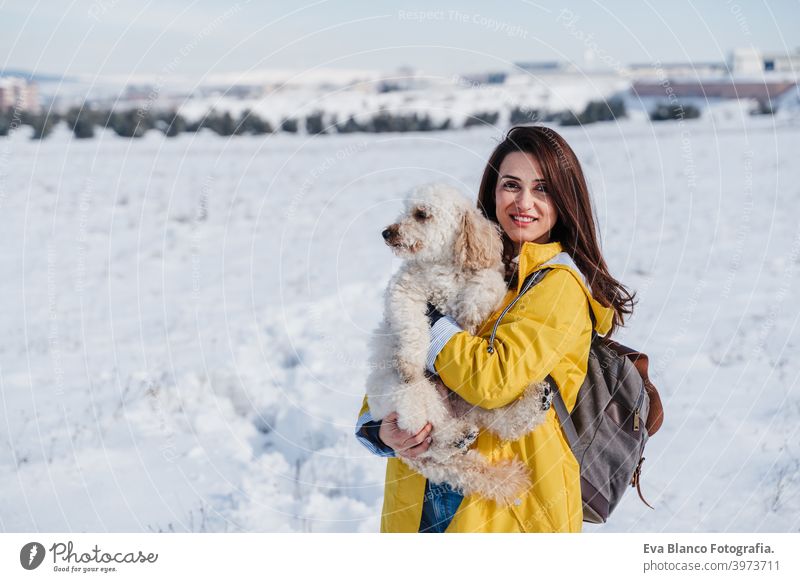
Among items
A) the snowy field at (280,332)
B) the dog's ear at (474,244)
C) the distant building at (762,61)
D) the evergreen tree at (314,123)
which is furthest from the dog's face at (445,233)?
the evergreen tree at (314,123)

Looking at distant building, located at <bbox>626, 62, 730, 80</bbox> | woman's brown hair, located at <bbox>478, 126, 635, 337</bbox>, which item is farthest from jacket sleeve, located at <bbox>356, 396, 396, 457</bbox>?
distant building, located at <bbox>626, 62, 730, 80</bbox>

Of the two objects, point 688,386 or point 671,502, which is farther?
point 688,386

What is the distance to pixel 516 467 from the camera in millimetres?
3404

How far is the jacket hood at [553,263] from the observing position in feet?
11.0

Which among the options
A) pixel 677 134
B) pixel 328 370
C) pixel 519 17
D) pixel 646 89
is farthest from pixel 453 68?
pixel 646 89

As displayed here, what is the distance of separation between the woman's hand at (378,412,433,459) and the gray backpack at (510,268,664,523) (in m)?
0.64

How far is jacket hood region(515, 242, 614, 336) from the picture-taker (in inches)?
132

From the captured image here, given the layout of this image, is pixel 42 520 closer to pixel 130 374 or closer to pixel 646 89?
pixel 130 374

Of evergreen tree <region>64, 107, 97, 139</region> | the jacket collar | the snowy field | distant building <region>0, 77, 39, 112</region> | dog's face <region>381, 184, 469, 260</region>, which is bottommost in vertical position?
the snowy field

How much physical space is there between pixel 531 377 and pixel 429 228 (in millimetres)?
951

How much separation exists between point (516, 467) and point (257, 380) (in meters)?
5.09

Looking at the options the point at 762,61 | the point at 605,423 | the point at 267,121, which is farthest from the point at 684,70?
the point at 605,423

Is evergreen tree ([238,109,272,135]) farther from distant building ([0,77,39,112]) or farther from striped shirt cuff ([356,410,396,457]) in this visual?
striped shirt cuff ([356,410,396,457])

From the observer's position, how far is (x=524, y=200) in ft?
11.7
